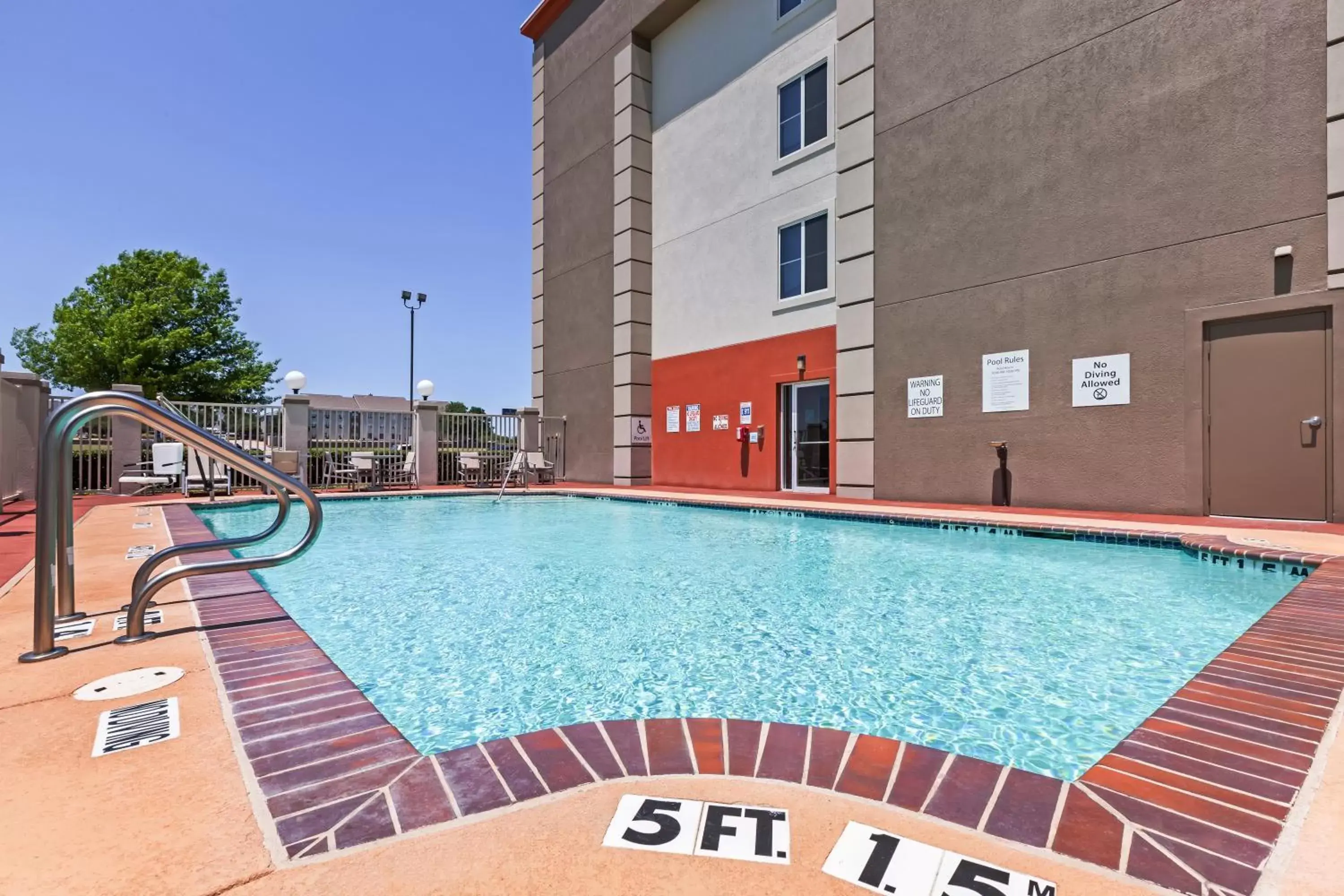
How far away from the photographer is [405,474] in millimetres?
14641

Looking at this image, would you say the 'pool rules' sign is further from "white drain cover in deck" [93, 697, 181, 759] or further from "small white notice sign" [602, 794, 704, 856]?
"white drain cover in deck" [93, 697, 181, 759]

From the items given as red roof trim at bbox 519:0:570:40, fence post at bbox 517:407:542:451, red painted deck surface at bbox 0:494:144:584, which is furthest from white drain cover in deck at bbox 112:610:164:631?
red roof trim at bbox 519:0:570:40

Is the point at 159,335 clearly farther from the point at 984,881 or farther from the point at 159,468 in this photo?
the point at 984,881

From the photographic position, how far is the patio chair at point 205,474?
10.4 m

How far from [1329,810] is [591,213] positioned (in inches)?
655

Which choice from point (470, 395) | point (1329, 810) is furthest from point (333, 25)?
point (470, 395)

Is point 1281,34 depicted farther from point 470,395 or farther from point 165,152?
point 470,395

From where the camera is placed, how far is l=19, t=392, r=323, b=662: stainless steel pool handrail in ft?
8.26

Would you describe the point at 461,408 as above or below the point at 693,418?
above

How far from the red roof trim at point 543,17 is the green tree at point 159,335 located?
72.4ft

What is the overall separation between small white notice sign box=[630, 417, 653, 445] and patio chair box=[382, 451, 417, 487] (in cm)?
498

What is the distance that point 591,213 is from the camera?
16.2m

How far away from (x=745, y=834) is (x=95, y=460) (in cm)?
1489

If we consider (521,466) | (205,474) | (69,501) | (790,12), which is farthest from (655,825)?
(790,12)
